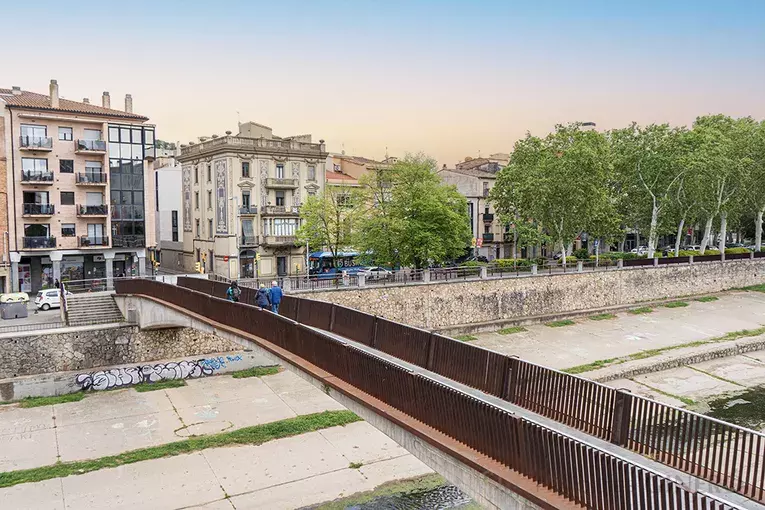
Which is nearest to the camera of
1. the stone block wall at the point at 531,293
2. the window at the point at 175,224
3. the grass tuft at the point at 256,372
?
the grass tuft at the point at 256,372

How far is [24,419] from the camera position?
21.8 meters

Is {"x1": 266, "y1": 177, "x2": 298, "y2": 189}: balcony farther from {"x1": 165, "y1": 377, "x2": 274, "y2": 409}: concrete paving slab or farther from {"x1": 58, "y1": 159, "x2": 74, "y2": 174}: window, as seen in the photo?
{"x1": 165, "y1": 377, "x2": 274, "y2": 409}: concrete paving slab

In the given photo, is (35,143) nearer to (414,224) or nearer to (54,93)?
(54,93)

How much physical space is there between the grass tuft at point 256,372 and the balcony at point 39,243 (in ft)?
76.1

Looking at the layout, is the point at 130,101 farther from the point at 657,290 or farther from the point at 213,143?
the point at 657,290

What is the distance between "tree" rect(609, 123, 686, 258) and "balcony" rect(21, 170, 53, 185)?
45723 mm

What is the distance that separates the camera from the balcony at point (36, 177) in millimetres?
41250

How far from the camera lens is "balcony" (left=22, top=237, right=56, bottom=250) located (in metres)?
41.0

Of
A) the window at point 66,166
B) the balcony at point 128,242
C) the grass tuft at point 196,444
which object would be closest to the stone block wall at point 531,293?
the grass tuft at point 196,444

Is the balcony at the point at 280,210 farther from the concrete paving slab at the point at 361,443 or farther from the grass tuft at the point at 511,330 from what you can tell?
the concrete paving slab at the point at 361,443

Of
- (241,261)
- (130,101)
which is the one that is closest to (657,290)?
(241,261)

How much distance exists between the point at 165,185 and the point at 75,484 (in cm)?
4882

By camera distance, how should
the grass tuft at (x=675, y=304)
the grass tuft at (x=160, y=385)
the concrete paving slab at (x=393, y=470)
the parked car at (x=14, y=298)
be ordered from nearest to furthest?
the concrete paving slab at (x=393, y=470) < the grass tuft at (x=160, y=385) < the parked car at (x=14, y=298) < the grass tuft at (x=675, y=304)

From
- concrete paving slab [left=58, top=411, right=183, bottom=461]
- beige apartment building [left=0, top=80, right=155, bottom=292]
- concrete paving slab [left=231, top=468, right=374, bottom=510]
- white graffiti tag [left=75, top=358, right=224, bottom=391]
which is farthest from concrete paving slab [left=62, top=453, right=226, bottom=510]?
beige apartment building [left=0, top=80, right=155, bottom=292]
